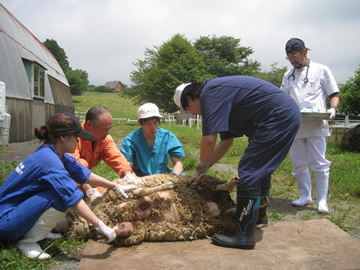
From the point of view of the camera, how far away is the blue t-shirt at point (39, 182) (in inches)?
94.3

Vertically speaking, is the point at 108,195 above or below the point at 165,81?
below

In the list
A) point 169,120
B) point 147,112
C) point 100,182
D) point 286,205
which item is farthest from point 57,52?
point 100,182

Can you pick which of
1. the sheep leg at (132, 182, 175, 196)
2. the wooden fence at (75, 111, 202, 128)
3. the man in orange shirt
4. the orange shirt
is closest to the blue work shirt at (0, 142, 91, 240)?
the sheep leg at (132, 182, 175, 196)

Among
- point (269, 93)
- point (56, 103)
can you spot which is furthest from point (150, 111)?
point (56, 103)

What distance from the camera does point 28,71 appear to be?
40.2ft

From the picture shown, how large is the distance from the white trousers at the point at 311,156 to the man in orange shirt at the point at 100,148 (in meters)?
2.31

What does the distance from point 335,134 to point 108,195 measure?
45.4 ft

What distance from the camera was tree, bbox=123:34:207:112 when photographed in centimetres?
3719

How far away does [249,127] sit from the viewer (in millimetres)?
2914

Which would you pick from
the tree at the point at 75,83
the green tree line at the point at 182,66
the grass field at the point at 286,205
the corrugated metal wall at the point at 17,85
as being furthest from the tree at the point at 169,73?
the grass field at the point at 286,205

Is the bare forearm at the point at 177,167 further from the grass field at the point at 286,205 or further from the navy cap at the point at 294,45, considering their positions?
the navy cap at the point at 294,45

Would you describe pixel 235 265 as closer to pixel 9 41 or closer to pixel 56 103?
pixel 9 41

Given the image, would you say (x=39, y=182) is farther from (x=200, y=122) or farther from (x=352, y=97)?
(x=200, y=122)

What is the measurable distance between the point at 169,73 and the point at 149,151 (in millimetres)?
33261
